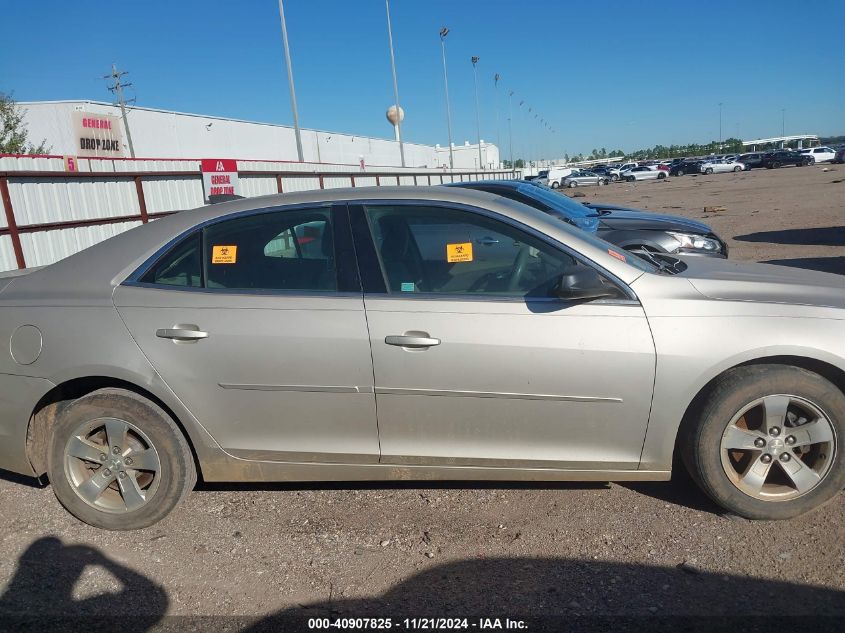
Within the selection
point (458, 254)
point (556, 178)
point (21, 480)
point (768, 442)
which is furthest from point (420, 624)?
point (556, 178)

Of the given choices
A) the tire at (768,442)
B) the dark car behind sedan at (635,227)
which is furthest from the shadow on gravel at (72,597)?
the dark car behind sedan at (635,227)

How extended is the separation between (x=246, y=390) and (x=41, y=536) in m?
1.33

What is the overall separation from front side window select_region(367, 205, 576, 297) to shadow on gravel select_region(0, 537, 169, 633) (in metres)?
1.74

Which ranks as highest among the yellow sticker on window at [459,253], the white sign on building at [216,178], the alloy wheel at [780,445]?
the white sign on building at [216,178]

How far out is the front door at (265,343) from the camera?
3.10 m

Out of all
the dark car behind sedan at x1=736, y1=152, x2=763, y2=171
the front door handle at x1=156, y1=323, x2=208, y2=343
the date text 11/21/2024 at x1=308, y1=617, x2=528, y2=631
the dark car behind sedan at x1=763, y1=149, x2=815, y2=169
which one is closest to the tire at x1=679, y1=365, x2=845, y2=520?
the date text 11/21/2024 at x1=308, y1=617, x2=528, y2=631

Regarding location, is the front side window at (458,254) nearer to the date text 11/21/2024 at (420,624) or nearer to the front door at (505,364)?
the front door at (505,364)

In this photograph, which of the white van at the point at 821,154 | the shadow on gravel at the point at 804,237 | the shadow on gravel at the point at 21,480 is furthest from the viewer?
the white van at the point at 821,154

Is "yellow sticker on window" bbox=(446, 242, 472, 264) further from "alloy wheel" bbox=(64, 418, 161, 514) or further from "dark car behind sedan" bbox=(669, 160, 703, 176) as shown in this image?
"dark car behind sedan" bbox=(669, 160, 703, 176)

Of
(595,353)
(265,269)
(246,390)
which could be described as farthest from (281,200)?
(595,353)

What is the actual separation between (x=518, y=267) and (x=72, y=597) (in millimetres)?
2497

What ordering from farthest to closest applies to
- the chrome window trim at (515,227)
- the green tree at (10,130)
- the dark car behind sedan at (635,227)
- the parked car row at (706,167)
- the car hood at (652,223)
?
the parked car row at (706,167)
the green tree at (10,130)
the car hood at (652,223)
the dark car behind sedan at (635,227)
the chrome window trim at (515,227)

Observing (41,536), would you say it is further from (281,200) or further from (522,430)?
(522,430)

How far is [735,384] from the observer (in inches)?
116
